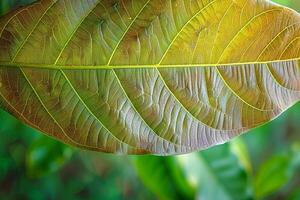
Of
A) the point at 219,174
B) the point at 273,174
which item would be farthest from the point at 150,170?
the point at 273,174

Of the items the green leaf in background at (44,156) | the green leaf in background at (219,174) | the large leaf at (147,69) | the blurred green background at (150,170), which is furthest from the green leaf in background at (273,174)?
the large leaf at (147,69)

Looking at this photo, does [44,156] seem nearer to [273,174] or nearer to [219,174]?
[219,174]

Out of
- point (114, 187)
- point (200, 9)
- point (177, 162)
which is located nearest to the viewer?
point (200, 9)

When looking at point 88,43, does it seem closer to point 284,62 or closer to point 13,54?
point 13,54

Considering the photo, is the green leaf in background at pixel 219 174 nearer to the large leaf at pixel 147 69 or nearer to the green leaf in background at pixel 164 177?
the green leaf in background at pixel 164 177

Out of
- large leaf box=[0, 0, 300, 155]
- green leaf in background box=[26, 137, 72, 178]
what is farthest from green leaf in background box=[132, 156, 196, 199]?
large leaf box=[0, 0, 300, 155]

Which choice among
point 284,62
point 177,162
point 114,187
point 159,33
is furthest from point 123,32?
point 114,187

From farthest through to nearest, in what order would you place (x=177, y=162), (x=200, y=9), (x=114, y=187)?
(x=114, y=187) < (x=177, y=162) < (x=200, y=9)
